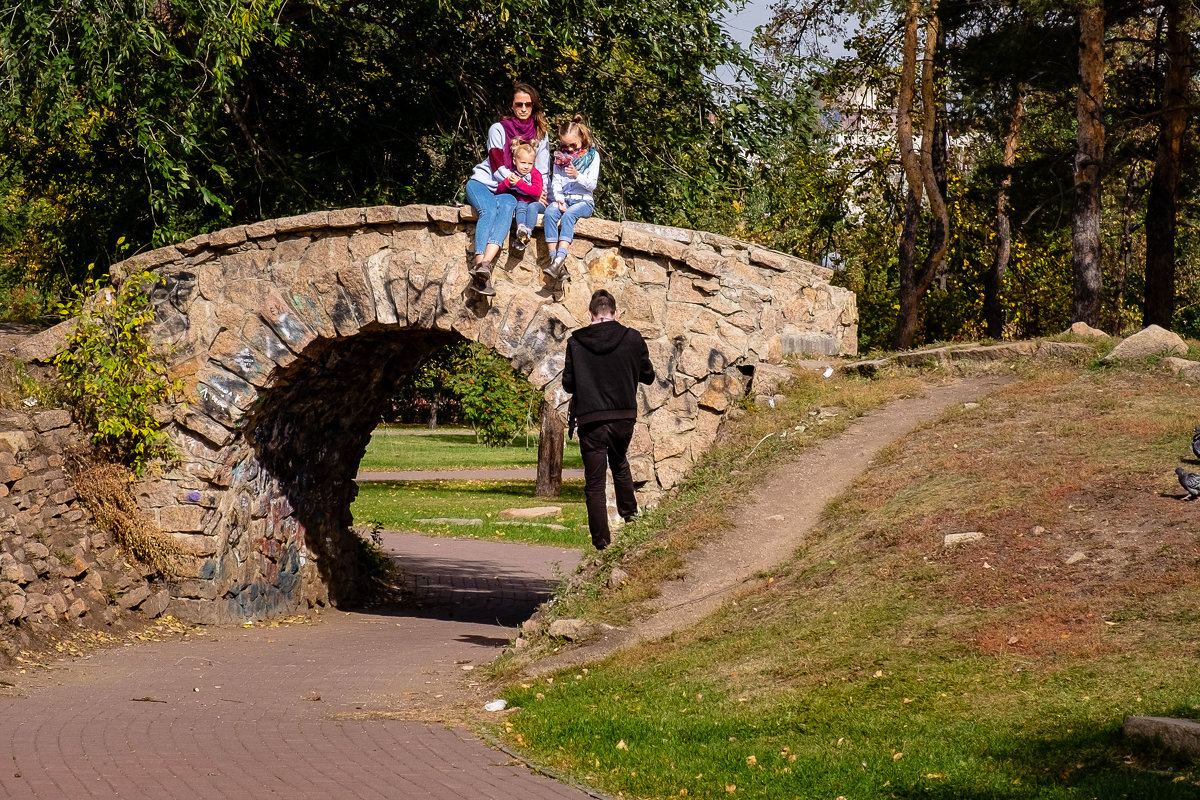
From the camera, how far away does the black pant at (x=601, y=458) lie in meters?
9.20

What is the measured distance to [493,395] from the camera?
28656mm

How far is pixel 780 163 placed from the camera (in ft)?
52.6

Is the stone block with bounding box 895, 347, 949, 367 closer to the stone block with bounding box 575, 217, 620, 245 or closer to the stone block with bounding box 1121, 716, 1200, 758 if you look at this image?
the stone block with bounding box 575, 217, 620, 245

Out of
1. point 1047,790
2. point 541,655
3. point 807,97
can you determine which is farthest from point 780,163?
point 1047,790

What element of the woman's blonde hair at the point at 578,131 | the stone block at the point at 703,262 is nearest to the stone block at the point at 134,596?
the woman's blonde hair at the point at 578,131

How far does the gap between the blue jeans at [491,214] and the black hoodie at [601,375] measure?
1469 millimetres

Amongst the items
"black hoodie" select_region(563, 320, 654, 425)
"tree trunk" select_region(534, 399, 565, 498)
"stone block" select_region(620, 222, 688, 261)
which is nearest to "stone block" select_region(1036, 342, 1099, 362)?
"stone block" select_region(620, 222, 688, 261)

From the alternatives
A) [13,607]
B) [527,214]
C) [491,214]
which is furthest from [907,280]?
[13,607]

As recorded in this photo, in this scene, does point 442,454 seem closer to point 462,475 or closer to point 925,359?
point 462,475

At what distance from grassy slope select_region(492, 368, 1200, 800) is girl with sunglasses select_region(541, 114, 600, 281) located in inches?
92.2

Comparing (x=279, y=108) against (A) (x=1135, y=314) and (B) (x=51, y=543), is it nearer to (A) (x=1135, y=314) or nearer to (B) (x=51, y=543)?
(B) (x=51, y=543)

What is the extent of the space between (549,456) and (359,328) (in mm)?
14631

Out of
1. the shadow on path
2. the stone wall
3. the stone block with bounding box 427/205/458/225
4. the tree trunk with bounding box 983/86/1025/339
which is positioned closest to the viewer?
the stone wall

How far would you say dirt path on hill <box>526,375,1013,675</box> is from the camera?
→ 27.3ft
